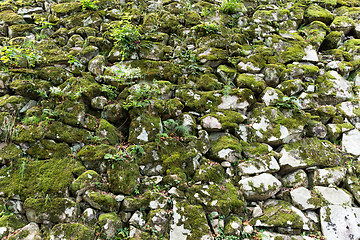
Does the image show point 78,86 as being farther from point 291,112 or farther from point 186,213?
point 291,112

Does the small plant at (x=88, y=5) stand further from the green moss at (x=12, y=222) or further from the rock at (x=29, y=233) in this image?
the rock at (x=29, y=233)

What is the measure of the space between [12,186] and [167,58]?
465 centimetres

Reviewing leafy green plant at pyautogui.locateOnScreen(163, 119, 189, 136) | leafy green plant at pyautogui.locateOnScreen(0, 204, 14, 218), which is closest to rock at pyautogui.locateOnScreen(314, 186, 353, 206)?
leafy green plant at pyautogui.locateOnScreen(163, 119, 189, 136)

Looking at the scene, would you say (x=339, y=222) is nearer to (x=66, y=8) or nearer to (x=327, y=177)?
(x=327, y=177)

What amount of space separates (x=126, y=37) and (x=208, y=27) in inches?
101

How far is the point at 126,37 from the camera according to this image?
551 cm

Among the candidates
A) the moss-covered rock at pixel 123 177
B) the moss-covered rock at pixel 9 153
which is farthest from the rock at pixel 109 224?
the moss-covered rock at pixel 9 153

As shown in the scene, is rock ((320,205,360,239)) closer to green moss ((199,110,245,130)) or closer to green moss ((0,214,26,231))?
green moss ((199,110,245,130))

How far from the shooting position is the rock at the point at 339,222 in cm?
384

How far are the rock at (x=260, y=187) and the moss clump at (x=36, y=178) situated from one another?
366 centimetres

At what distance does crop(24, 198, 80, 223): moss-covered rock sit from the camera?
11.5ft

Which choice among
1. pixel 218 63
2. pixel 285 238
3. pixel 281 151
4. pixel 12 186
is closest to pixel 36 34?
pixel 12 186

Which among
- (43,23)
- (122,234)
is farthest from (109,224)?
(43,23)

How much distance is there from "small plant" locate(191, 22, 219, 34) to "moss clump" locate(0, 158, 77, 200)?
5314 millimetres
